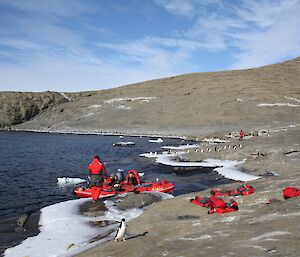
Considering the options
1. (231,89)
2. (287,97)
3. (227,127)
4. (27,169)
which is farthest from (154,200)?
(231,89)

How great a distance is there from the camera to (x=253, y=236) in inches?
432

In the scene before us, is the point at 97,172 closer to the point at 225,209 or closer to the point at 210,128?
the point at 225,209

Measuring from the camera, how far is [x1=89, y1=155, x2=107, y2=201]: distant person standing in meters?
22.6

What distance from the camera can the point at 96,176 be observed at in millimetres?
23016

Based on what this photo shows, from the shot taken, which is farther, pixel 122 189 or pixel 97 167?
pixel 122 189

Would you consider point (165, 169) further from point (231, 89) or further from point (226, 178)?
point (231, 89)

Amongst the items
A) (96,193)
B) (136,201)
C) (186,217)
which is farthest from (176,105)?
(186,217)

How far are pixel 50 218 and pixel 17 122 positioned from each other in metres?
124

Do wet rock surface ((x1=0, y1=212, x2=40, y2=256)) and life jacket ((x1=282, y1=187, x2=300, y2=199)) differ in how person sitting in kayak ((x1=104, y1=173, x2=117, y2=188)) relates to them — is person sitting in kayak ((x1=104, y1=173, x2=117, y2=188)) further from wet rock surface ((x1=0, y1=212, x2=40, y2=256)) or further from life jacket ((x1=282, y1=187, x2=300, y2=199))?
life jacket ((x1=282, y1=187, x2=300, y2=199))

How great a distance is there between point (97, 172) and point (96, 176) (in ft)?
0.90

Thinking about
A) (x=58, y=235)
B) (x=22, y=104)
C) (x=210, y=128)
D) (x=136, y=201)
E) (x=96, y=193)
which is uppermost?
(x=22, y=104)

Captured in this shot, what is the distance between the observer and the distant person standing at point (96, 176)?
2262 centimetres

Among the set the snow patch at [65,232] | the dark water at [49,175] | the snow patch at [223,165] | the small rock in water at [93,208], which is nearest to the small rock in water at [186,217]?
the snow patch at [65,232]

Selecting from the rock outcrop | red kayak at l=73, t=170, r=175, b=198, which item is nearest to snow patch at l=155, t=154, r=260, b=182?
red kayak at l=73, t=170, r=175, b=198
